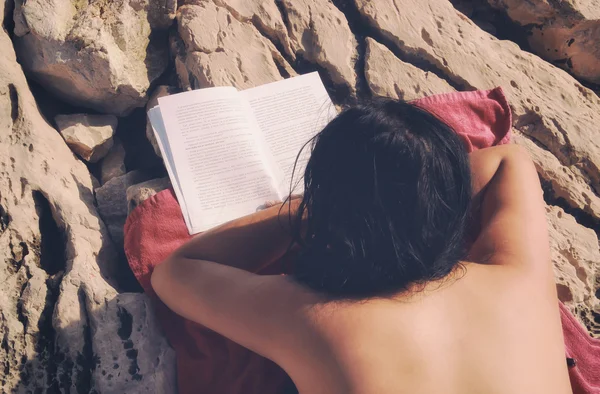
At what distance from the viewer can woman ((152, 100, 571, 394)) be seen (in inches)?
36.5

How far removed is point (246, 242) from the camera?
1.32m

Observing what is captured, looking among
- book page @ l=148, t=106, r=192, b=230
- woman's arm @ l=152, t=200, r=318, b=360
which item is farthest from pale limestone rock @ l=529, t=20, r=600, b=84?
book page @ l=148, t=106, r=192, b=230

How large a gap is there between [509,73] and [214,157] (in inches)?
49.2

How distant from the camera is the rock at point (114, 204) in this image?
163 centimetres

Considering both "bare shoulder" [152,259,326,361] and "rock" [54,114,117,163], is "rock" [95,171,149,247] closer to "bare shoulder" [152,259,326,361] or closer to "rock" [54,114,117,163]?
"rock" [54,114,117,163]

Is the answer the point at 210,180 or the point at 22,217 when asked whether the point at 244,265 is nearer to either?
the point at 210,180

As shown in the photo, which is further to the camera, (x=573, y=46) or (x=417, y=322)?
(x=573, y=46)

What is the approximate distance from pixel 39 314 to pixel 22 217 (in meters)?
0.28

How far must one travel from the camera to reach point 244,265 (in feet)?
4.33

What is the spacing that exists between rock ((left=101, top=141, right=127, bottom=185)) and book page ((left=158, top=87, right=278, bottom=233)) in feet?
0.85

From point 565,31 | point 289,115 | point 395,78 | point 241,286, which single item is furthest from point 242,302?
point 565,31

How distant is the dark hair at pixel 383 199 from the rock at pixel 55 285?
0.58 meters

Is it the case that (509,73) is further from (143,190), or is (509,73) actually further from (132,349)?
(132,349)

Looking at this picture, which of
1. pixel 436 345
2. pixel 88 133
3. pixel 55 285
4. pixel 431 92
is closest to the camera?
pixel 436 345
